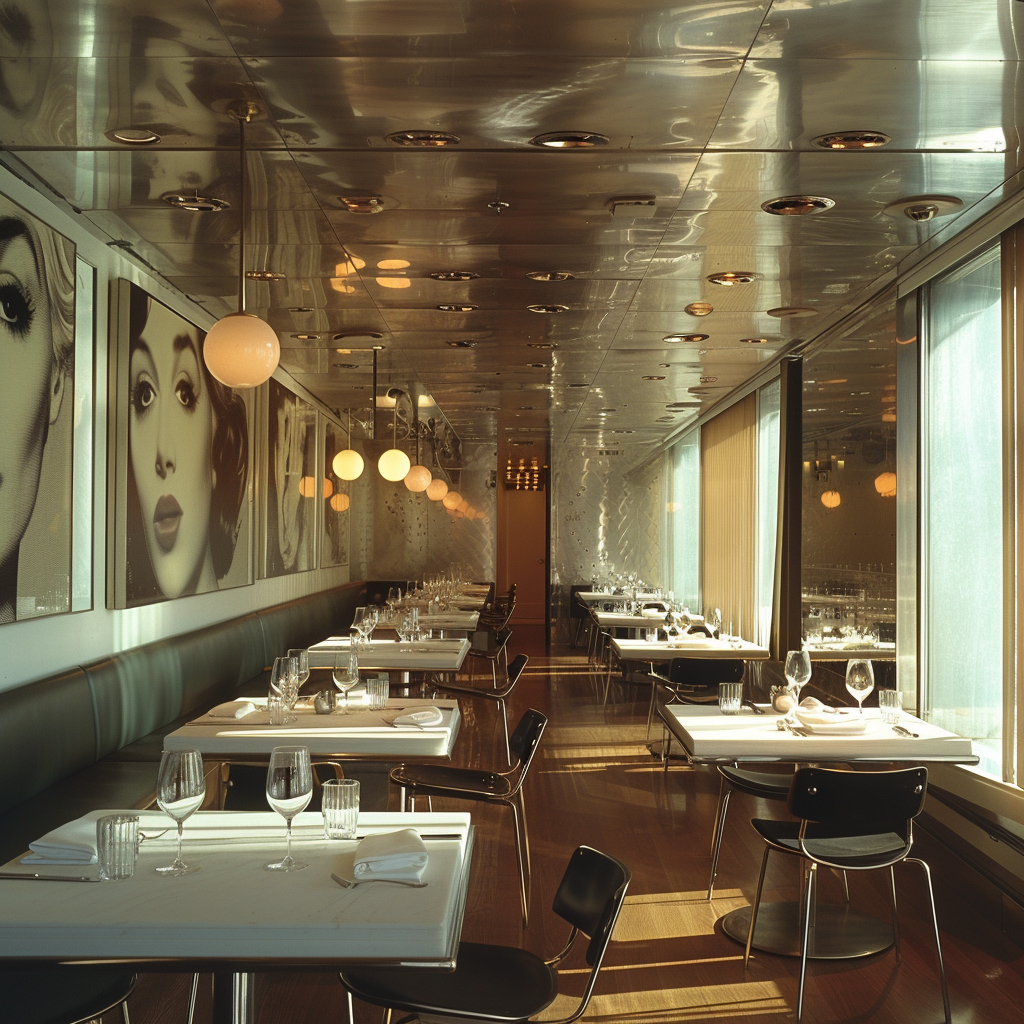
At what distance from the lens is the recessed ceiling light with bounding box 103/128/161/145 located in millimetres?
4008

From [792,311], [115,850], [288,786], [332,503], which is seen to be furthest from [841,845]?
[332,503]

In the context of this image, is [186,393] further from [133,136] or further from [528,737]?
[528,737]

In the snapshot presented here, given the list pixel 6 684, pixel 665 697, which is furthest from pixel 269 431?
pixel 6 684

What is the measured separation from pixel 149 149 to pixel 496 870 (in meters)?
3.76

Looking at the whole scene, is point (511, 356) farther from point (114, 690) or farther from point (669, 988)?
point (669, 988)

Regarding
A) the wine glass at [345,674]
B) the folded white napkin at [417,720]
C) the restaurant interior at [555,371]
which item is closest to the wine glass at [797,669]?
the restaurant interior at [555,371]

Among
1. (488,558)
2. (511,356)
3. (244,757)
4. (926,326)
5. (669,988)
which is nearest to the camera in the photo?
(669,988)

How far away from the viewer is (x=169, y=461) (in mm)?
6973

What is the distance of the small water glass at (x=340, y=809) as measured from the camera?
2.62 metres

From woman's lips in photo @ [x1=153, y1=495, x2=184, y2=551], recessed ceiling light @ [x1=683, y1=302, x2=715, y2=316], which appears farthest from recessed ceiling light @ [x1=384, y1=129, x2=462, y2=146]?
woman's lips in photo @ [x1=153, y1=495, x2=184, y2=551]

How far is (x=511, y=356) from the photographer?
8.73m

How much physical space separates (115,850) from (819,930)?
3249mm

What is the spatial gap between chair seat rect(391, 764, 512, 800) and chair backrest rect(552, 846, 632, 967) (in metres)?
1.71

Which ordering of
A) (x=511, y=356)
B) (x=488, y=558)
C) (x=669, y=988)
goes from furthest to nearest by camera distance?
(x=488, y=558)
(x=511, y=356)
(x=669, y=988)
